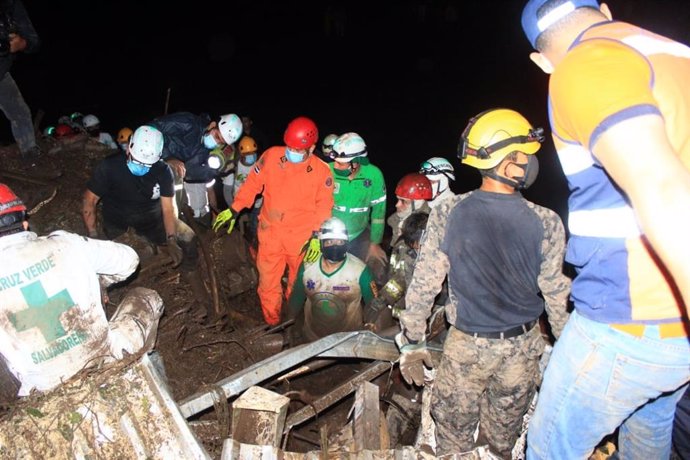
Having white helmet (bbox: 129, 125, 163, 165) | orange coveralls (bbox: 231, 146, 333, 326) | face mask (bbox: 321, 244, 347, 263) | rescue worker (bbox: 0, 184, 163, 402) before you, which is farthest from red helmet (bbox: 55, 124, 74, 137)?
rescue worker (bbox: 0, 184, 163, 402)

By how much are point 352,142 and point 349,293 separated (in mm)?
2050

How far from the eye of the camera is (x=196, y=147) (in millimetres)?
6707

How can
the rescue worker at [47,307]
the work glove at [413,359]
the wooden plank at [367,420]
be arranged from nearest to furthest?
the rescue worker at [47,307] → the wooden plank at [367,420] → the work glove at [413,359]

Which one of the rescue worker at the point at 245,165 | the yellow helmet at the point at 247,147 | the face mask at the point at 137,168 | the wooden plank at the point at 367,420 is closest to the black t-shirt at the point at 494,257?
the wooden plank at the point at 367,420

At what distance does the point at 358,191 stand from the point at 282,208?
1078mm

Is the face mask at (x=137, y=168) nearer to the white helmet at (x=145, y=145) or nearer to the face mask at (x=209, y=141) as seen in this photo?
the white helmet at (x=145, y=145)

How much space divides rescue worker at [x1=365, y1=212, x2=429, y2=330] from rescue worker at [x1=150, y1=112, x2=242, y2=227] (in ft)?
10.3

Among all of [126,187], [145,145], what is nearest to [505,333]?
[145,145]

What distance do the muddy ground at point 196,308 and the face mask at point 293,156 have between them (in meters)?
1.62

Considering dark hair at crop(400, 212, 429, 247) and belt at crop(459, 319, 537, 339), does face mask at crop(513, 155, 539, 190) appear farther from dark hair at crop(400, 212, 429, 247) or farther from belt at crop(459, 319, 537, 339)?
dark hair at crop(400, 212, 429, 247)

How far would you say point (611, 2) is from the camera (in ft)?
48.2

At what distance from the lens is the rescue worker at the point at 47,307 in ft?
8.39

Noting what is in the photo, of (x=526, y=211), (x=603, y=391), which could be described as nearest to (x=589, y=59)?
(x=603, y=391)

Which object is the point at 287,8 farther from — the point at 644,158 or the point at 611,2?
the point at 644,158
